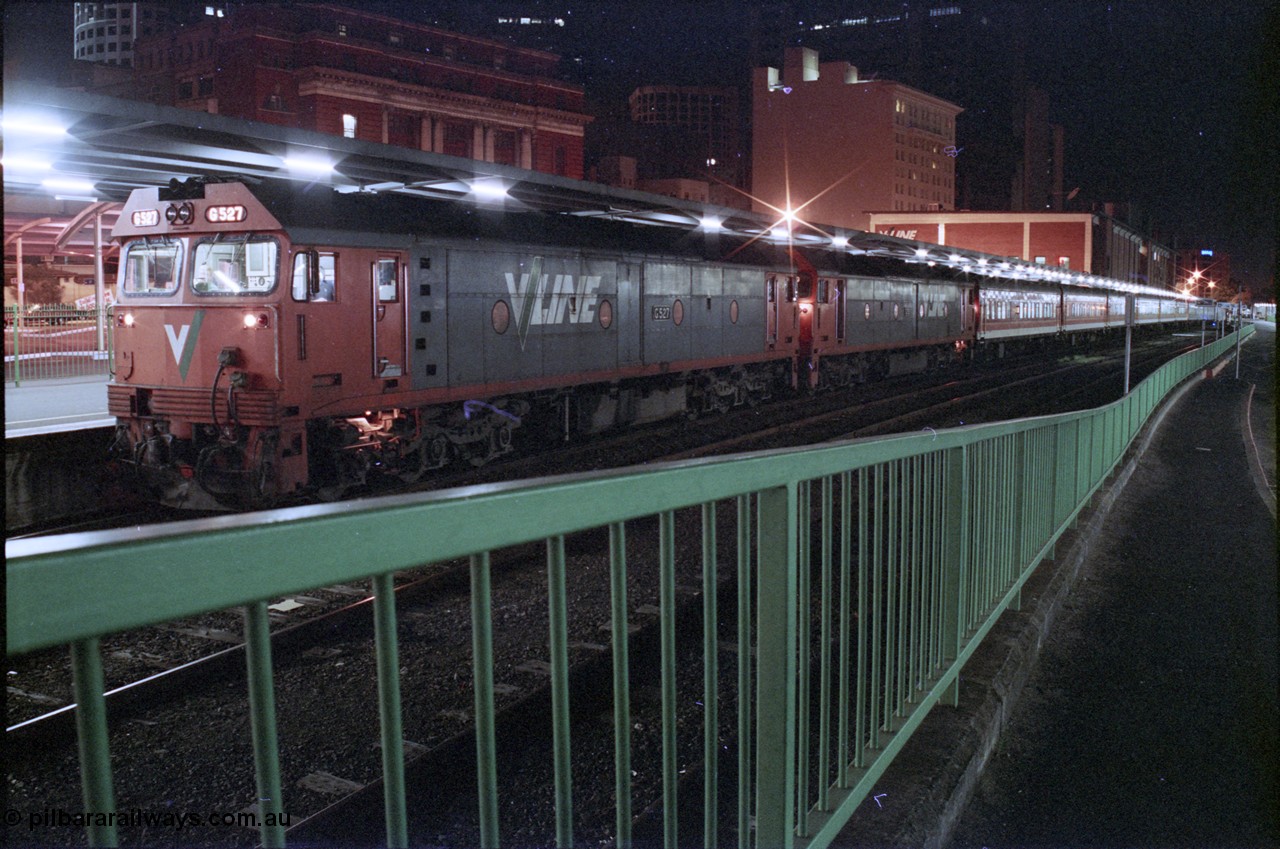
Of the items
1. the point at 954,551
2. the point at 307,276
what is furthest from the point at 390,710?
the point at 307,276

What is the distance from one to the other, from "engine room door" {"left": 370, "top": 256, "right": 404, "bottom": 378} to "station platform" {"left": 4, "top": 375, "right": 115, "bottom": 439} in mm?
3702

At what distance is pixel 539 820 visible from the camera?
176 inches

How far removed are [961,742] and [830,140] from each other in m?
130

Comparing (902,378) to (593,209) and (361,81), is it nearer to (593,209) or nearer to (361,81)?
(593,209)

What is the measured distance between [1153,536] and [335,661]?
Result: 322 inches

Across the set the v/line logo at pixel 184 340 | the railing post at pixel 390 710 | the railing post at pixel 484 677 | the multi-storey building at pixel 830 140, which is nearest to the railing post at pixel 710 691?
the railing post at pixel 484 677

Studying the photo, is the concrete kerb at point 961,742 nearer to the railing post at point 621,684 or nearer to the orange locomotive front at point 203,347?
the railing post at point 621,684

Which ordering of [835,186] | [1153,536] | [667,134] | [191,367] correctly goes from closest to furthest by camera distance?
[1153,536]
[191,367]
[835,186]
[667,134]

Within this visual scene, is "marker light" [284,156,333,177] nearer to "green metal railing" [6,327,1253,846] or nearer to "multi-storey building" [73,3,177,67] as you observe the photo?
"green metal railing" [6,327,1253,846]

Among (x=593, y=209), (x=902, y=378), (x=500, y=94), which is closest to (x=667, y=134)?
(x=500, y=94)

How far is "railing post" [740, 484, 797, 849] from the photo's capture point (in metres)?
2.90

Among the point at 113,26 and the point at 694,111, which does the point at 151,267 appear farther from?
the point at 694,111

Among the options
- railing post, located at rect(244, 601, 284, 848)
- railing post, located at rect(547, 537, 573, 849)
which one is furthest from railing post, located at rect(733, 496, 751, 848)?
railing post, located at rect(244, 601, 284, 848)

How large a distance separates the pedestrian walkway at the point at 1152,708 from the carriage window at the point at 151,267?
9.83 metres
